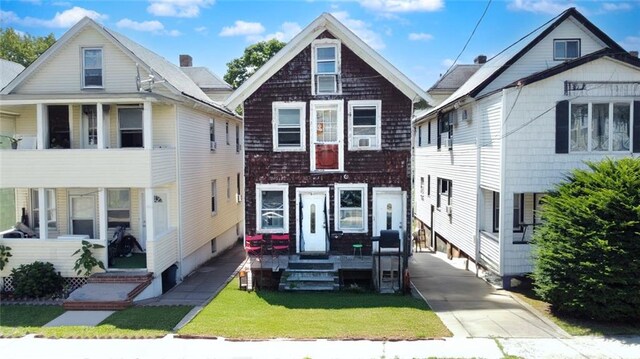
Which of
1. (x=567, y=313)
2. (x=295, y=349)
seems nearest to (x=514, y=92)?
(x=567, y=313)

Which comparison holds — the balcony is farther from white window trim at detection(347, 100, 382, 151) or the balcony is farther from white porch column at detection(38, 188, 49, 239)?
white window trim at detection(347, 100, 382, 151)

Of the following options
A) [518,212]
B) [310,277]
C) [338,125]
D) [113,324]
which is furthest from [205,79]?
[518,212]

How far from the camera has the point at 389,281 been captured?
1488 centimetres

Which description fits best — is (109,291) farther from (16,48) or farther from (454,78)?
(16,48)

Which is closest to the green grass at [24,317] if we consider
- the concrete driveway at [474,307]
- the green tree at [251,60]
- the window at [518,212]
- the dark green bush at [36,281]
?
the dark green bush at [36,281]

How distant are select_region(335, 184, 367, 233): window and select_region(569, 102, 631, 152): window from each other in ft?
22.7

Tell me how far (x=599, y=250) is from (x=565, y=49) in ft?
32.9

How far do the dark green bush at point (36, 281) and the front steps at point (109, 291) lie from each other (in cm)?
123

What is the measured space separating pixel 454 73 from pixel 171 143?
647 inches

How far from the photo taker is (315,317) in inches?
476

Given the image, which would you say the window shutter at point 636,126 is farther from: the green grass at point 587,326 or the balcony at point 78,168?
the balcony at point 78,168

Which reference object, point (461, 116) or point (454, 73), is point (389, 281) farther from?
point (454, 73)

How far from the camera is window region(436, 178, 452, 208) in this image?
21.9m

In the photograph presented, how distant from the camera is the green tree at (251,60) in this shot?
3997cm
